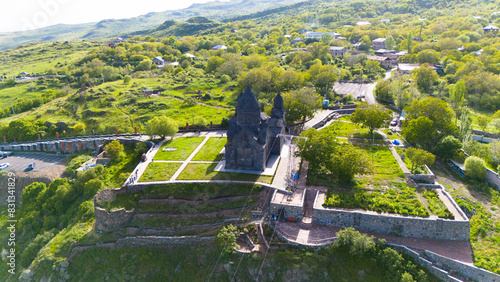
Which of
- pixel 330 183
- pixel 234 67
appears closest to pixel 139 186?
pixel 330 183

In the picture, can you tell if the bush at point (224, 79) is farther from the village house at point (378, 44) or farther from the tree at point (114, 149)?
the village house at point (378, 44)

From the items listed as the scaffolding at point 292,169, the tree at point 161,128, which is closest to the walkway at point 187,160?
the tree at point 161,128

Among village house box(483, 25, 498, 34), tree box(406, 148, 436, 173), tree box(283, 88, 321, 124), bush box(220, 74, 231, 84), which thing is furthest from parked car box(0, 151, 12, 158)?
village house box(483, 25, 498, 34)

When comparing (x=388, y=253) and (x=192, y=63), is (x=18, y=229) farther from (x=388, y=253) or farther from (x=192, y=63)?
Answer: (x=192, y=63)

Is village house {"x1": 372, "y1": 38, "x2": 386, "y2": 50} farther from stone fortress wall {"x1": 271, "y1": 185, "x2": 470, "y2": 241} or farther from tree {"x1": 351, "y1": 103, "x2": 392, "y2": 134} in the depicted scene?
stone fortress wall {"x1": 271, "y1": 185, "x2": 470, "y2": 241}

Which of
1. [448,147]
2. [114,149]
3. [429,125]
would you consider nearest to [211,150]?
[114,149]

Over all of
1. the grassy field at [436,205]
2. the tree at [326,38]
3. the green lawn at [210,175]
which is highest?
the tree at [326,38]
